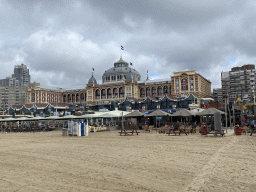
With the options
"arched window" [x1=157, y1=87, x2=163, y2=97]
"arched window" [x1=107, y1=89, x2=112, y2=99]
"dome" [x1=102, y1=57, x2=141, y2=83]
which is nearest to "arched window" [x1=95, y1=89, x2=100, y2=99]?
"arched window" [x1=107, y1=89, x2=112, y2=99]

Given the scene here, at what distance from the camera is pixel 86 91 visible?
4136 inches

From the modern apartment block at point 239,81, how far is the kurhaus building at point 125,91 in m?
7.41

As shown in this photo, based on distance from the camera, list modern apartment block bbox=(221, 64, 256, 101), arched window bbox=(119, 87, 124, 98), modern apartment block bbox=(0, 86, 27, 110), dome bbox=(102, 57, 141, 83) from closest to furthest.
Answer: modern apartment block bbox=(221, 64, 256, 101) < arched window bbox=(119, 87, 124, 98) < dome bbox=(102, 57, 141, 83) < modern apartment block bbox=(0, 86, 27, 110)

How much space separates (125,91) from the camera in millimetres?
92625

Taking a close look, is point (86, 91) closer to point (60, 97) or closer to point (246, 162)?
point (60, 97)

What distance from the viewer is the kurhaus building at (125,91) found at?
262 feet

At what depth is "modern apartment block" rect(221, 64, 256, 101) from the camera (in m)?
84.4

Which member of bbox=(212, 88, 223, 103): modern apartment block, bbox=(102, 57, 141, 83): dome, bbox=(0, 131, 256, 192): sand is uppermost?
bbox=(102, 57, 141, 83): dome

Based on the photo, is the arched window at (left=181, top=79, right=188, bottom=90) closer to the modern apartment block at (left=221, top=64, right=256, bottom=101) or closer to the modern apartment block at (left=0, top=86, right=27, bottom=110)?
the modern apartment block at (left=221, top=64, right=256, bottom=101)

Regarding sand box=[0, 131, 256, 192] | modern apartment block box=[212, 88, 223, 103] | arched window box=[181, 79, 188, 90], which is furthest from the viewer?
modern apartment block box=[212, 88, 223, 103]

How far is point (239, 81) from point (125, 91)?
40870mm

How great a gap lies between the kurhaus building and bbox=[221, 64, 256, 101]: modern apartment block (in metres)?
7.41

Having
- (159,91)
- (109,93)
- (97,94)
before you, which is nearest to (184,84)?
(159,91)

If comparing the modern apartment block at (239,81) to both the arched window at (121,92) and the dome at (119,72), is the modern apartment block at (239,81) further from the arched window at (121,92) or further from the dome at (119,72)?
the dome at (119,72)
